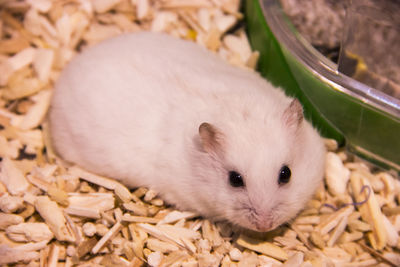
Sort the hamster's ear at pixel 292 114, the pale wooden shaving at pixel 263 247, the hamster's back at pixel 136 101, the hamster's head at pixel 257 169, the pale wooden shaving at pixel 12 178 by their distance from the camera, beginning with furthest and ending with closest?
1. the pale wooden shaving at pixel 12 178
2. the hamster's back at pixel 136 101
3. the pale wooden shaving at pixel 263 247
4. the hamster's ear at pixel 292 114
5. the hamster's head at pixel 257 169

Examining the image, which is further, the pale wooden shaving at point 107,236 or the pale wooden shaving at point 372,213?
the pale wooden shaving at point 372,213

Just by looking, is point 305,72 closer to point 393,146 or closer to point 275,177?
point 393,146

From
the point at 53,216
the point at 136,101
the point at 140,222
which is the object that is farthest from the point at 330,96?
the point at 53,216

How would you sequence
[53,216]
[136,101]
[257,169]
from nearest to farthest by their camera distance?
[257,169] < [53,216] < [136,101]

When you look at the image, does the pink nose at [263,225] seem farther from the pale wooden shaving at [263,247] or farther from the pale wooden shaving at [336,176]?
the pale wooden shaving at [336,176]

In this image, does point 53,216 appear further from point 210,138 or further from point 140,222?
point 210,138

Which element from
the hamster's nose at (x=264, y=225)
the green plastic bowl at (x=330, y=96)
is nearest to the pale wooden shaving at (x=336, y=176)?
the green plastic bowl at (x=330, y=96)

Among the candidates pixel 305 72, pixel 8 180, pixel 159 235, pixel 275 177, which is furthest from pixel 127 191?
pixel 305 72

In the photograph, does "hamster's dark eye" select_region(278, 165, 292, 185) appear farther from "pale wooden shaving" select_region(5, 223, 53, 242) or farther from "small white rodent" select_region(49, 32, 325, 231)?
"pale wooden shaving" select_region(5, 223, 53, 242)
